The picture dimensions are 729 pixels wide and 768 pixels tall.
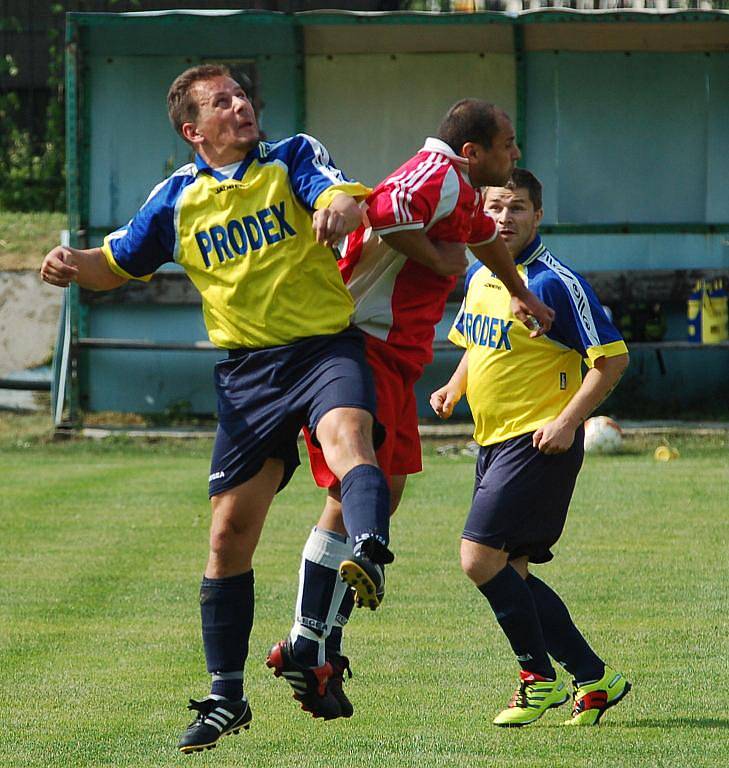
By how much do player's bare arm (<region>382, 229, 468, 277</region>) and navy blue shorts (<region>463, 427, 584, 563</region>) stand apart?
0.80 m

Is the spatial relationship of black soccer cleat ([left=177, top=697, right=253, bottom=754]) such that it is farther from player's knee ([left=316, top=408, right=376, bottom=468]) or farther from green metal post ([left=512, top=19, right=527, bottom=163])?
green metal post ([left=512, top=19, right=527, bottom=163])

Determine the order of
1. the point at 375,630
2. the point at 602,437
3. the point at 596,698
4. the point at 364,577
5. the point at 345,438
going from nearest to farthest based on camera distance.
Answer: the point at 364,577 < the point at 345,438 < the point at 596,698 < the point at 375,630 < the point at 602,437

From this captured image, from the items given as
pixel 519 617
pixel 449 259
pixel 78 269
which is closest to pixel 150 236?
pixel 78 269

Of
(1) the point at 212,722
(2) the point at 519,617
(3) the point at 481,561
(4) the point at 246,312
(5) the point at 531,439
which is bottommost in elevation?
(1) the point at 212,722

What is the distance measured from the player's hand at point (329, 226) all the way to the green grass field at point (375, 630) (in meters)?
1.67

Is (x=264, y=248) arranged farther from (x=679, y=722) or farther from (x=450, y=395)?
(x=679, y=722)

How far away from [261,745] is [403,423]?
1173 millimetres

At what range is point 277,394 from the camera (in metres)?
4.86

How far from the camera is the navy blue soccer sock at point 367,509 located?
4.20 metres

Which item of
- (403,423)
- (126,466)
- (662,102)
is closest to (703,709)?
(403,423)

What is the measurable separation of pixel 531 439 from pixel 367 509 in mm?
1308

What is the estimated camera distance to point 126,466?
12.7 meters

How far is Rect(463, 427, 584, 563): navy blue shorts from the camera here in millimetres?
5418

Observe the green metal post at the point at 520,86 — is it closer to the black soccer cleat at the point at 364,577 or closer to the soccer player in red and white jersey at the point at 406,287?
the soccer player in red and white jersey at the point at 406,287
